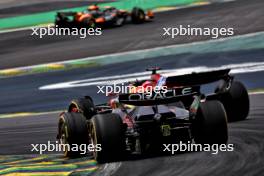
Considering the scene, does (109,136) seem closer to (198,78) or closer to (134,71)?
(198,78)

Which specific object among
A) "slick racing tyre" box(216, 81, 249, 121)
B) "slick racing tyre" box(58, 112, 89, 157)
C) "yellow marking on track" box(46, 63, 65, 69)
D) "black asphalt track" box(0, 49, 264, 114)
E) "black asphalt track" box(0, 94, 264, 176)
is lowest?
"black asphalt track" box(0, 94, 264, 176)

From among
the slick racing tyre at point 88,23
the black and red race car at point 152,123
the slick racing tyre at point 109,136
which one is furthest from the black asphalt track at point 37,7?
the slick racing tyre at point 109,136

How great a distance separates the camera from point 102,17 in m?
32.6

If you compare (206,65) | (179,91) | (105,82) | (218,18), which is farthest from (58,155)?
(218,18)

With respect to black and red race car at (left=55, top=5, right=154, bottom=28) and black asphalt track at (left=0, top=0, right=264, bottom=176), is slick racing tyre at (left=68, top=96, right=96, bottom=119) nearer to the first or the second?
black asphalt track at (left=0, top=0, right=264, bottom=176)

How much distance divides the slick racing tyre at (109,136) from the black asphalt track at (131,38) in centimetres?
1495

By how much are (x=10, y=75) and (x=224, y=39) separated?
714 centimetres

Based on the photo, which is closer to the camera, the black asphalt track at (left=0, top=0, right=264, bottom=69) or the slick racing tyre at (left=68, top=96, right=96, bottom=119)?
the slick racing tyre at (left=68, top=96, right=96, bottom=119)

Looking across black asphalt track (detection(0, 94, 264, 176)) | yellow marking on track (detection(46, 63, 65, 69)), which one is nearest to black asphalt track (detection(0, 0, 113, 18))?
yellow marking on track (detection(46, 63, 65, 69))

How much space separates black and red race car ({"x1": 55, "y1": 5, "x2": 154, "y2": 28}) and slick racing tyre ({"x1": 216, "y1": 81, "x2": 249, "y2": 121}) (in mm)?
17982

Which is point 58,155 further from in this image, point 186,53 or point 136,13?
point 136,13

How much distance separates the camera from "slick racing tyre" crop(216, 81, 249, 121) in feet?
45.8

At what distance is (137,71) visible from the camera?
22938 mm

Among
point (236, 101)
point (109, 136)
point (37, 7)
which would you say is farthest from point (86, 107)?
point (37, 7)
